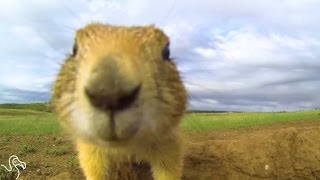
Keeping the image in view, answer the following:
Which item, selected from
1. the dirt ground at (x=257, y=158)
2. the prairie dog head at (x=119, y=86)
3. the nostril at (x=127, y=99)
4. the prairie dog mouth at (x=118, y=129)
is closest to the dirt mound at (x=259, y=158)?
the dirt ground at (x=257, y=158)

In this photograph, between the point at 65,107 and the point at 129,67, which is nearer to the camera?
the point at 129,67

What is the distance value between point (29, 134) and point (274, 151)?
2002 cm

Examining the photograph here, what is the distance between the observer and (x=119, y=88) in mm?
2928

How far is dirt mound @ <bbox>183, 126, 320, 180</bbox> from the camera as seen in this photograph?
8336mm

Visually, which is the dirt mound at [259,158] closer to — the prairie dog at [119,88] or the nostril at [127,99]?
the prairie dog at [119,88]

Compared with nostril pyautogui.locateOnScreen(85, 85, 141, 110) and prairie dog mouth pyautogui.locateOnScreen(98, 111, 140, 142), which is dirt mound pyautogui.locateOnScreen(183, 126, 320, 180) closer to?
prairie dog mouth pyautogui.locateOnScreen(98, 111, 140, 142)

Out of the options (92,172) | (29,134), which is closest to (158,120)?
(92,172)

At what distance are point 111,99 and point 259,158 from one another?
6.07m

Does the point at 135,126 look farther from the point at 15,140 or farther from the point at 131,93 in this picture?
the point at 15,140

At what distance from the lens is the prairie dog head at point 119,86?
3000mm

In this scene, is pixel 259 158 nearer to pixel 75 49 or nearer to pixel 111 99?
pixel 75 49

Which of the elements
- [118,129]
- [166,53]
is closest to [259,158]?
[166,53]

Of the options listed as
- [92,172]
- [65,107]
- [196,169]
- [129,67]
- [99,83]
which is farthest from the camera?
[196,169]

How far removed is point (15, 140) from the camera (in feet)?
73.8
